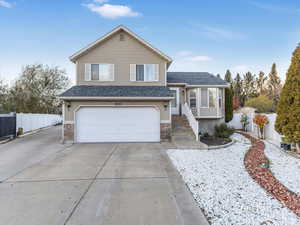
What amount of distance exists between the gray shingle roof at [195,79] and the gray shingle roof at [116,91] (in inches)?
113

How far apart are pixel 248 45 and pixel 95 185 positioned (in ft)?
63.6

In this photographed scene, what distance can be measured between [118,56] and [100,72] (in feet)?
5.50

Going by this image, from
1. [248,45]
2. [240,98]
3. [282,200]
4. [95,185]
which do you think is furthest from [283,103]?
[240,98]

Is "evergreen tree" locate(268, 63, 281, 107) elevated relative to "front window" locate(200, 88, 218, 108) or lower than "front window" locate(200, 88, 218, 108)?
elevated

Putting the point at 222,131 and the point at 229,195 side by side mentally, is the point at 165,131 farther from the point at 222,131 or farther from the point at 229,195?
the point at 229,195

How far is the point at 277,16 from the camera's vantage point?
44.2 feet

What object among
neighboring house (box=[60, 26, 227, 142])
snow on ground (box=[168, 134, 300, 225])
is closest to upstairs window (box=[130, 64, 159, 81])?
neighboring house (box=[60, 26, 227, 142])

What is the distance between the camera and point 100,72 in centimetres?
1214

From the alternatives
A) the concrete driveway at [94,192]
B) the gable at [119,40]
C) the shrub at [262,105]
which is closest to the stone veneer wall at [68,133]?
the concrete driveway at [94,192]

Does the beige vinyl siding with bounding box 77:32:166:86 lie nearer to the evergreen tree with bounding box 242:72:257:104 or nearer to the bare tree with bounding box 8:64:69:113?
the bare tree with bounding box 8:64:69:113

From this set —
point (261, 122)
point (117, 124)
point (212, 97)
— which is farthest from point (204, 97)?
point (117, 124)

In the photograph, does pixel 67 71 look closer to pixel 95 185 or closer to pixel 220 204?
pixel 95 185

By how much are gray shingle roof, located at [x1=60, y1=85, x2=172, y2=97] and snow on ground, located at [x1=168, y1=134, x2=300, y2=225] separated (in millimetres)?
5318

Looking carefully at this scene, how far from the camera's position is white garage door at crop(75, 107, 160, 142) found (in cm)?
1107
